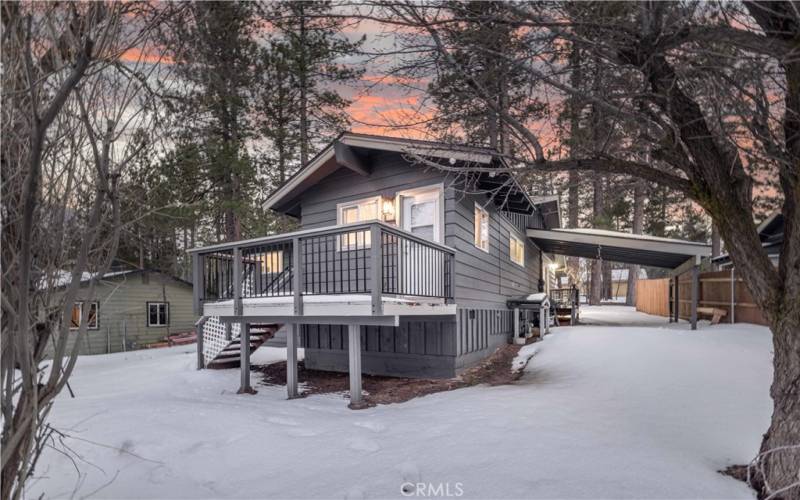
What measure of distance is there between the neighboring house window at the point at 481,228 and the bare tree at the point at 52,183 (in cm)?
735

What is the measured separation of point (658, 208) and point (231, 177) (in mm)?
20348

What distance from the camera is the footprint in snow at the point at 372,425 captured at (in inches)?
178

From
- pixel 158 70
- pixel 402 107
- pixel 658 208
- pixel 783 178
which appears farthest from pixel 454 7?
pixel 658 208

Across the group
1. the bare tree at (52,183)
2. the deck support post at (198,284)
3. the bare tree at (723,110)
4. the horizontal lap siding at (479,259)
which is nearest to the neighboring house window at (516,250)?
the horizontal lap siding at (479,259)

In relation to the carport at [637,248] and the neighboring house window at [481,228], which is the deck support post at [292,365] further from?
the carport at [637,248]

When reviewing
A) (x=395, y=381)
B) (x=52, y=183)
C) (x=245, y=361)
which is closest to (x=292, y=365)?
(x=245, y=361)

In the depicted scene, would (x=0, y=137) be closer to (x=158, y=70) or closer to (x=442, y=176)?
(x=158, y=70)

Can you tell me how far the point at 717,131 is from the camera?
3172mm

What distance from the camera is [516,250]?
12.7m

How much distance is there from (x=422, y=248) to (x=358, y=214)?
226cm

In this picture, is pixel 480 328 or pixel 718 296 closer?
pixel 480 328

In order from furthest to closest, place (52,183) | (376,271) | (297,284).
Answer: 1. (297,284)
2. (376,271)
3. (52,183)

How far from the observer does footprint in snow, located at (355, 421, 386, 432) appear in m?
4.52

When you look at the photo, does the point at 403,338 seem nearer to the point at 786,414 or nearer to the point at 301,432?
the point at 301,432
